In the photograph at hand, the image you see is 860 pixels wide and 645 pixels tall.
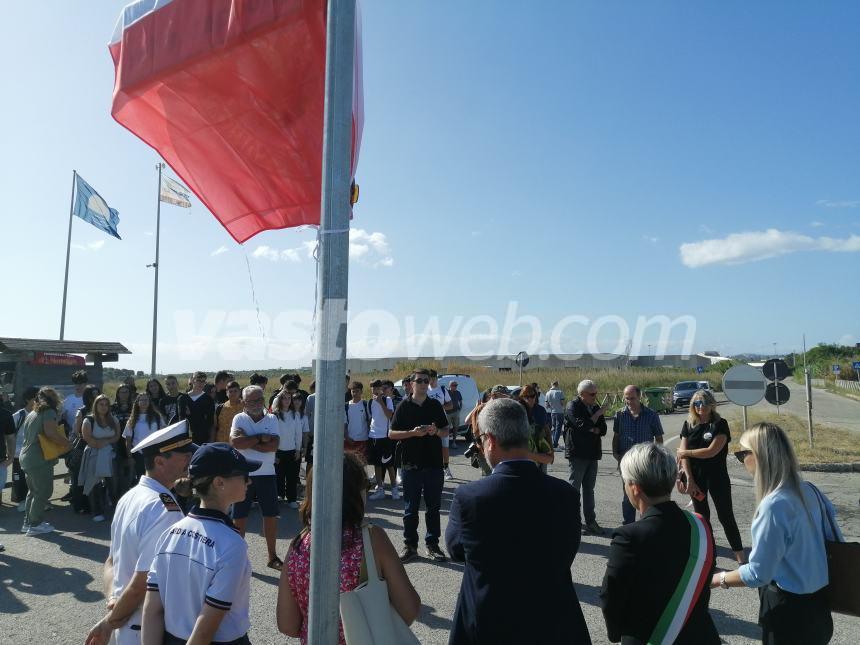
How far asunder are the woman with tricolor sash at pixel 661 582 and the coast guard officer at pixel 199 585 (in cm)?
151

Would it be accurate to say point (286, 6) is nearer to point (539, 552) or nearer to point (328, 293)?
point (328, 293)

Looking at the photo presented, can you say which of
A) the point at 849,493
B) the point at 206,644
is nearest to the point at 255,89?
the point at 206,644

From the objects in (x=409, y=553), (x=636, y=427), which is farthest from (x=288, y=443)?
(x=636, y=427)

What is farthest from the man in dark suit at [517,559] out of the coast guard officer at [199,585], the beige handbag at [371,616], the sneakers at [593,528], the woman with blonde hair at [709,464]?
the sneakers at [593,528]

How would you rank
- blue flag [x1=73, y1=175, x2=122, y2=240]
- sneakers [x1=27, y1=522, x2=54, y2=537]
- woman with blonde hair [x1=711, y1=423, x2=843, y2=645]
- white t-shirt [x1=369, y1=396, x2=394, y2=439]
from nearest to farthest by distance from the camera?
woman with blonde hair [x1=711, y1=423, x2=843, y2=645] < sneakers [x1=27, y1=522, x2=54, y2=537] < white t-shirt [x1=369, y1=396, x2=394, y2=439] < blue flag [x1=73, y1=175, x2=122, y2=240]

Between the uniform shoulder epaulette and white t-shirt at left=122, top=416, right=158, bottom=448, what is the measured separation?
5726mm

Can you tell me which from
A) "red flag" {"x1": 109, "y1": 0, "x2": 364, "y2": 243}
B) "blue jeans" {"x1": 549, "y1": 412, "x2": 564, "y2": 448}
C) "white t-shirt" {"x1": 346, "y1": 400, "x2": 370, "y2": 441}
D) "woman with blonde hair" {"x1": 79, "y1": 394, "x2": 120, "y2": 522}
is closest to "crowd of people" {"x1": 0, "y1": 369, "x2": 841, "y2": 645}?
"red flag" {"x1": 109, "y1": 0, "x2": 364, "y2": 243}

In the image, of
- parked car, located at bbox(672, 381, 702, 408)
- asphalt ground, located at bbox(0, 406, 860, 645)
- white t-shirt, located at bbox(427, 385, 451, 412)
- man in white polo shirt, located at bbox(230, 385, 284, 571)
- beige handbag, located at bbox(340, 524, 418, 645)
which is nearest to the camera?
beige handbag, located at bbox(340, 524, 418, 645)

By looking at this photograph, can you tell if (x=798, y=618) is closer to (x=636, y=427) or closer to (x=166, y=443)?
(x=166, y=443)

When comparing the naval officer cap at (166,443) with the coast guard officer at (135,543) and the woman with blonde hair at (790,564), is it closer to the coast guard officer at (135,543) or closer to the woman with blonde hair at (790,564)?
the coast guard officer at (135,543)

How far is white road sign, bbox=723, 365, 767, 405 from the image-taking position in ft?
37.1

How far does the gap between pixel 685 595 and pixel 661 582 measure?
0.11 metres

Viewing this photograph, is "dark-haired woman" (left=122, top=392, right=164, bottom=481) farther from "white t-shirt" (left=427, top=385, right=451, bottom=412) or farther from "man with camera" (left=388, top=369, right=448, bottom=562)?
"white t-shirt" (left=427, top=385, right=451, bottom=412)

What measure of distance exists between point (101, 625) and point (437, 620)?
2.89 metres
